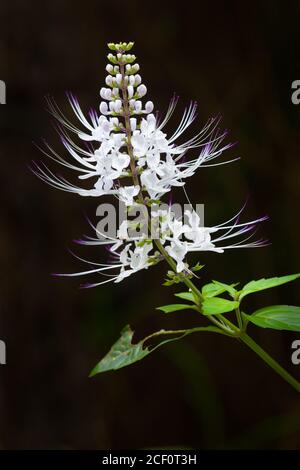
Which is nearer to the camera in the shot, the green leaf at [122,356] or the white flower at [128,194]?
the white flower at [128,194]

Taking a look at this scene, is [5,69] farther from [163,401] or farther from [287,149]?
[163,401]

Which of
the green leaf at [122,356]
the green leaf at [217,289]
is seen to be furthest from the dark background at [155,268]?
the green leaf at [217,289]

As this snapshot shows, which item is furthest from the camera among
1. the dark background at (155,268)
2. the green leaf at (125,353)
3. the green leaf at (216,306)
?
the dark background at (155,268)

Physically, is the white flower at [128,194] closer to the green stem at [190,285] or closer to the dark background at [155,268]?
the green stem at [190,285]

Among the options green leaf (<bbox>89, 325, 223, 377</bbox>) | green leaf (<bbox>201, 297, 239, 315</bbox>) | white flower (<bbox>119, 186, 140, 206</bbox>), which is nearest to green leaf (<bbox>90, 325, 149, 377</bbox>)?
green leaf (<bbox>89, 325, 223, 377</bbox>)

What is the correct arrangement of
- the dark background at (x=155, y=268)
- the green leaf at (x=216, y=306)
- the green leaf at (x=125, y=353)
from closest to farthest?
1. the green leaf at (x=216, y=306)
2. the green leaf at (x=125, y=353)
3. the dark background at (x=155, y=268)

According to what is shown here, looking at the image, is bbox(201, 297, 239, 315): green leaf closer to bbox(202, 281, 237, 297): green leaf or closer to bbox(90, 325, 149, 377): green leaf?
bbox(202, 281, 237, 297): green leaf

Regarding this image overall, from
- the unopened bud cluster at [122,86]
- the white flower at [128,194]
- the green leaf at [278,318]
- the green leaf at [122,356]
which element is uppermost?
the unopened bud cluster at [122,86]

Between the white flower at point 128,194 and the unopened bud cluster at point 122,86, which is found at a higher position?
the unopened bud cluster at point 122,86
